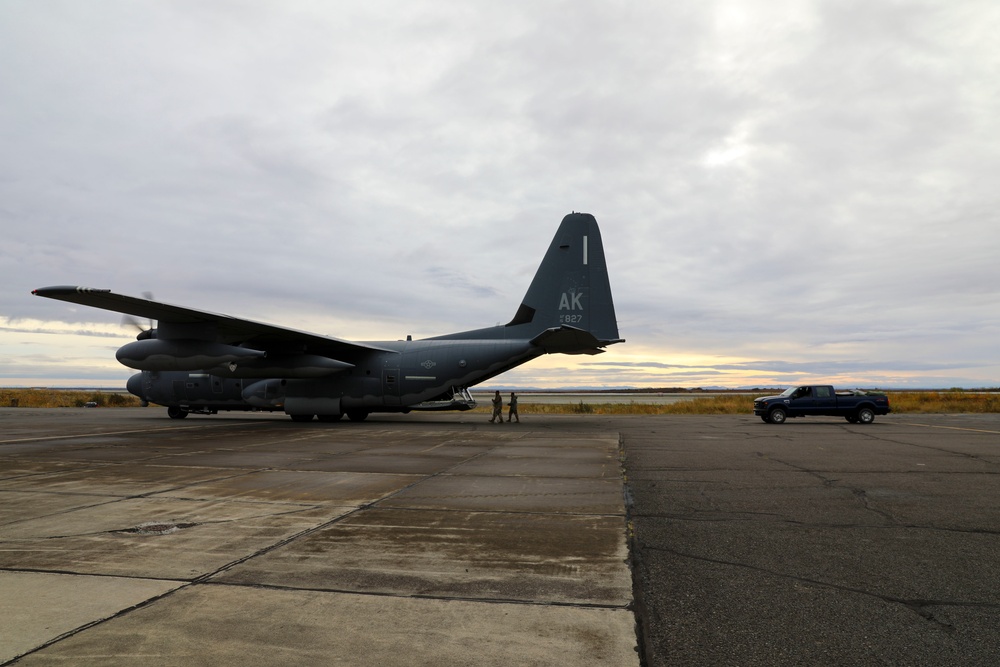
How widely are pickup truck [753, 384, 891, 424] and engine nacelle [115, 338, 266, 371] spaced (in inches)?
881

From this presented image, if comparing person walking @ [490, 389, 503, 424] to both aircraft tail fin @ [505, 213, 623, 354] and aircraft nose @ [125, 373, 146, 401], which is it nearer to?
aircraft tail fin @ [505, 213, 623, 354]

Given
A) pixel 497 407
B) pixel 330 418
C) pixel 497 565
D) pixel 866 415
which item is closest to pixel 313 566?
pixel 497 565

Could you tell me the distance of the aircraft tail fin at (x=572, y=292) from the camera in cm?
2428

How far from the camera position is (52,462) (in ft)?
40.6

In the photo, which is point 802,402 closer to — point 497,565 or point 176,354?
point 176,354

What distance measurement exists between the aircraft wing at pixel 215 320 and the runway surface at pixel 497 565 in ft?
20.6

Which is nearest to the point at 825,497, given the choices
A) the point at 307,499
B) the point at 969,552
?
the point at 969,552

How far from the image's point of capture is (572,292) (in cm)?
2464

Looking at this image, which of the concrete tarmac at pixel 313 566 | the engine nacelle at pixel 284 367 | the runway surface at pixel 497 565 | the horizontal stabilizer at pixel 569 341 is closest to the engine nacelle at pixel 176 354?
the engine nacelle at pixel 284 367

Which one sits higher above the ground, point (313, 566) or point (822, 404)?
point (822, 404)

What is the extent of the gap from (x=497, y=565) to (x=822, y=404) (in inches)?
1063

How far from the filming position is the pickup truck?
1078 inches

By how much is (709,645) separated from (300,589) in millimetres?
3028

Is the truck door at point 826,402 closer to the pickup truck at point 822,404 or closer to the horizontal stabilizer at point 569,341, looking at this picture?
the pickup truck at point 822,404
